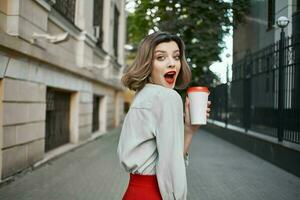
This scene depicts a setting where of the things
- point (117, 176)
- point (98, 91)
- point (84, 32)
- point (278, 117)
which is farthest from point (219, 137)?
point (117, 176)

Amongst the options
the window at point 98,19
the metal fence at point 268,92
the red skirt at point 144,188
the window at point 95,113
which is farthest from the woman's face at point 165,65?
the window at point 95,113

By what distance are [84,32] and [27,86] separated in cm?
521

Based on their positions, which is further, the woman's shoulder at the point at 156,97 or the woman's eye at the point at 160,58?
the woman's eye at the point at 160,58

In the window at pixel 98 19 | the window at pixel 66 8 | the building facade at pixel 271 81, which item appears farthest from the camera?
the window at pixel 98 19

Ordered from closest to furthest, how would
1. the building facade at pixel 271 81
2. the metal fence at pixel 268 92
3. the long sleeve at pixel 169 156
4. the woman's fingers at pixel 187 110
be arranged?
the long sleeve at pixel 169 156, the woman's fingers at pixel 187 110, the building facade at pixel 271 81, the metal fence at pixel 268 92

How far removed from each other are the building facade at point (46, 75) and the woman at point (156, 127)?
357 cm

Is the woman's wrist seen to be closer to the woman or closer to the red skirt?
the woman

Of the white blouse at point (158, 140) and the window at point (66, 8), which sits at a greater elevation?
the window at point (66, 8)

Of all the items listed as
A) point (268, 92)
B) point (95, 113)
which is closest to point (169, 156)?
point (268, 92)

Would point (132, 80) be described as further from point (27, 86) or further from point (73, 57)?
point (73, 57)

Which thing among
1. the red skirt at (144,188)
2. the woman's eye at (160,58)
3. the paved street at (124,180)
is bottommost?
the paved street at (124,180)

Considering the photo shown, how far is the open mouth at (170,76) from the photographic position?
210 centimetres

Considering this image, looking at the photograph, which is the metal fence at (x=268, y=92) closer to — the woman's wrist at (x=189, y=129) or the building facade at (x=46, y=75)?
the building facade at (x=46, y=75)

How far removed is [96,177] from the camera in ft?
22.8
